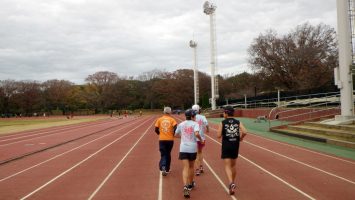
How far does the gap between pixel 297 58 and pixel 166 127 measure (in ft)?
162

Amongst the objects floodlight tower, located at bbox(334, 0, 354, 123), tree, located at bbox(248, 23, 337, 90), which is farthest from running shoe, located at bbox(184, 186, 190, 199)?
tree, located at bbox(248, 23, 337, 90)

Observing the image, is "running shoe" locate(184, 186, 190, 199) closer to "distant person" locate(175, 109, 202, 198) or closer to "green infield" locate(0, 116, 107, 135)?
"distant person" locate(175, 109, 202, 198)

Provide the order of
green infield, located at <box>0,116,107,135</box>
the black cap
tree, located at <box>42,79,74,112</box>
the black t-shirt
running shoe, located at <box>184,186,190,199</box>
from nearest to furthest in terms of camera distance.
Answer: running shoe, located at <box>184,186,190,199</box> → the black t-shirt → the black cap → green infield, located at <box>0,116,107,135</box> → tree, located at <box>42,79,74,112</box>

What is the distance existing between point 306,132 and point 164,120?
13.0 metres

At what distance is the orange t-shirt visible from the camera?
32.1 ft

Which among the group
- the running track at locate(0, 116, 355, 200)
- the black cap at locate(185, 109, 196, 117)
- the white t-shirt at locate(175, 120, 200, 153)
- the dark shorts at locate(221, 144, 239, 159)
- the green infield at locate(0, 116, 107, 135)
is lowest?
the running track at locate(0, 116, 355, 200)

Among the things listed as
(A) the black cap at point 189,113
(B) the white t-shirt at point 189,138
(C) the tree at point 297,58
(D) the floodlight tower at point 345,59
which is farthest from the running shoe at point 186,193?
(C) the tree at point 297,58

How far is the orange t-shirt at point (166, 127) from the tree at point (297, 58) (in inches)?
1803

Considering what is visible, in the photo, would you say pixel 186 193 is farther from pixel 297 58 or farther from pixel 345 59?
pixel 297 58

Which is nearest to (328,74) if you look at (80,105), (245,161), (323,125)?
(323,125)

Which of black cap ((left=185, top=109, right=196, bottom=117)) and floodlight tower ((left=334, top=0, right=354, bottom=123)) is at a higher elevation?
floodlight tower ((left=334, top=0, right=354, bottom=123))

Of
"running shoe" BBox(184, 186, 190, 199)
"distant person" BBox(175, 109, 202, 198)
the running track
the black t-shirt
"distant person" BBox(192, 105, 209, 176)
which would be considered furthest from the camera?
"distant person" BBox(192, 105, 209, 176)

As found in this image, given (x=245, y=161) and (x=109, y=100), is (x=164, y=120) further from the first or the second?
(x=109, y=100)

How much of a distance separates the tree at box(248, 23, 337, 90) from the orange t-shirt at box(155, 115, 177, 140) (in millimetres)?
45784
